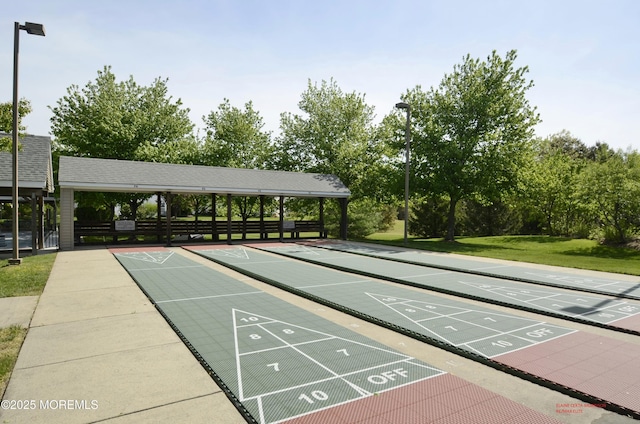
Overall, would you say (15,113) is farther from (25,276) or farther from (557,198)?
(557,198)

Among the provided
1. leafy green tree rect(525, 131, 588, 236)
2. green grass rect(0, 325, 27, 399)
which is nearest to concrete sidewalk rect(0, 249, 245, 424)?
green grass rect(0, 325, 27, 399)

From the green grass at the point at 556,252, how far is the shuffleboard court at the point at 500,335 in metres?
9.59

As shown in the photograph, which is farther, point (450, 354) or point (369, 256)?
point (369, 256)

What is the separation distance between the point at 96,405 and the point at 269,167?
29.8m

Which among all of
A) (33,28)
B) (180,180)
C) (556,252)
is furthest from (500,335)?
(180,180)

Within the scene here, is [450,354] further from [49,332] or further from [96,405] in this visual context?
[49,332]

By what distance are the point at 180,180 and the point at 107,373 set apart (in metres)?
18.1

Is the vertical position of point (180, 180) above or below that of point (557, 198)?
above

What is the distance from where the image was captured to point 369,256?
1738 centimetres

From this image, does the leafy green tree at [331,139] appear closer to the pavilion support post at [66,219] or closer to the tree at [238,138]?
the tree at [238,138]

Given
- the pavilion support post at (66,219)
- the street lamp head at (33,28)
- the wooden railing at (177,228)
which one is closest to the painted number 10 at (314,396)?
the street lamp head at (33,28)

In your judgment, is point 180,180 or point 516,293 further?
point 180,180

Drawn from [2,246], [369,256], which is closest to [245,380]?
[369,256]

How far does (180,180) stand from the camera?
21.7 meters
